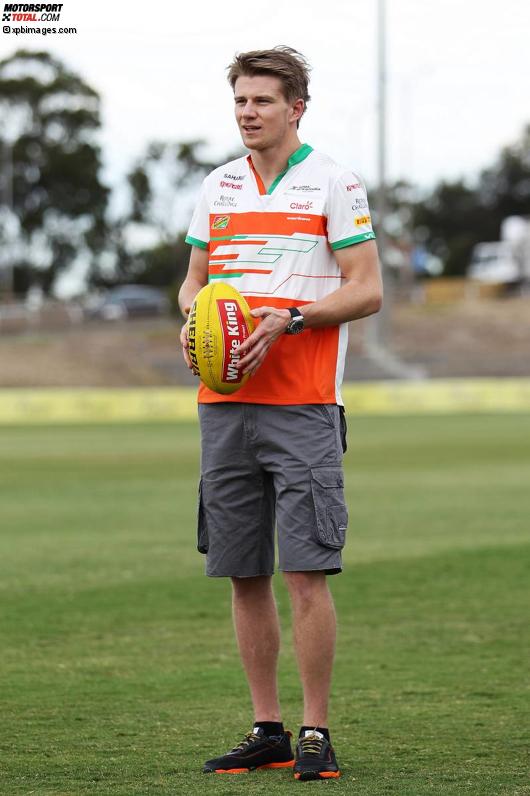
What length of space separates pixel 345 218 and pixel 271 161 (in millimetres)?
335

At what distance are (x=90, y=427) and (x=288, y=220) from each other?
2567 cm

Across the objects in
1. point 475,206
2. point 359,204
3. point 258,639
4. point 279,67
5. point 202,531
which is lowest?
point 258,639

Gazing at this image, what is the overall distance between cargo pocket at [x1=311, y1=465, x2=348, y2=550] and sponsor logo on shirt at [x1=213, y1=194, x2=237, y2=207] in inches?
38.0

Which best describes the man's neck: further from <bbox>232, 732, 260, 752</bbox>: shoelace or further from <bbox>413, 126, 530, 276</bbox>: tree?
<bbox>413, 126, 530, 276</bbox>: tree

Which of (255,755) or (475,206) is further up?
(475,206)

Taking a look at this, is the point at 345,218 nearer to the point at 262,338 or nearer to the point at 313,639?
the point at 262,338

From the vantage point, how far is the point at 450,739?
5.39m

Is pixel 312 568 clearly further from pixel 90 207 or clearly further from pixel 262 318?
pixel 90 207

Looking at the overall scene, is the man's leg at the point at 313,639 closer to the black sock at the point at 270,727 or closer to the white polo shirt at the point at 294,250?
the black sock at the point at 270,727

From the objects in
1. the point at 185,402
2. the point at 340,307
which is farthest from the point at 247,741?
the point at 185,402

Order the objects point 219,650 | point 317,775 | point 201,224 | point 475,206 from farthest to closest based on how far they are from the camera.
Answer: point 475,206 → point 219,650 → point 201,224 → point 317,775

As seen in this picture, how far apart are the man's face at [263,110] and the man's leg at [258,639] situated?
1.52 meters

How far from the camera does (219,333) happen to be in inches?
196

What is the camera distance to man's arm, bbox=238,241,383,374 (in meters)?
4.93
